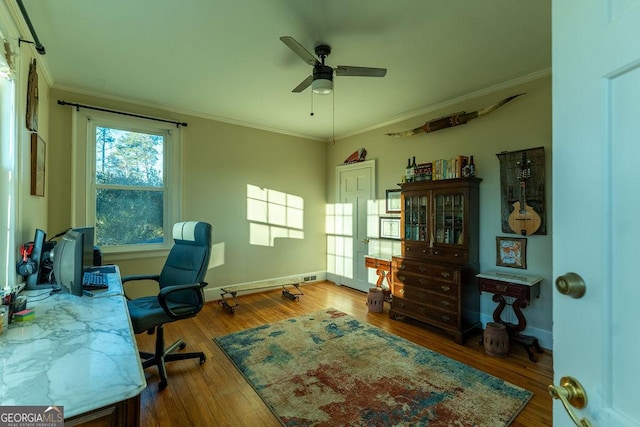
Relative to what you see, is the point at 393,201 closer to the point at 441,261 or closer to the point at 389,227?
the point at 389,227

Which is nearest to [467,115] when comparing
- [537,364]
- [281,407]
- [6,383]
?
[537,364]

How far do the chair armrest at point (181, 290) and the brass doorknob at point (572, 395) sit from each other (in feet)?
6.56

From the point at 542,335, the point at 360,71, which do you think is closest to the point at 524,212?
the point at 542,335

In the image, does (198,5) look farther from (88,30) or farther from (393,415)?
(393,415)

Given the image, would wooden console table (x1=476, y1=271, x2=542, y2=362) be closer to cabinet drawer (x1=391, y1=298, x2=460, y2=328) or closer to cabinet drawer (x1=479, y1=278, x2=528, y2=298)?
cabinet drawer (x1=479, y1=278, x2=528, y2=298)

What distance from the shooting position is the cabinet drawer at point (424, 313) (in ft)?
9.51

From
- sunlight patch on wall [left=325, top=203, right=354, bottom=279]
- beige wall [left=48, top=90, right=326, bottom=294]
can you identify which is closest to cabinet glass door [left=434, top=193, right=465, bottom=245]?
sunlight patch on wall [left=325, top=203, right=354, bottom=279]

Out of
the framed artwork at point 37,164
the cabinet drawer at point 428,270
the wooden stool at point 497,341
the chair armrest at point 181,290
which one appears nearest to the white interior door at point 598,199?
the chair armrest at point 181,290

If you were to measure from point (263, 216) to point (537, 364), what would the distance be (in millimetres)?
3660

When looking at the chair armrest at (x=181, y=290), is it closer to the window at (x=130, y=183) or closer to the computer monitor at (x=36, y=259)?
the computer monitor at (x=36, y=259)

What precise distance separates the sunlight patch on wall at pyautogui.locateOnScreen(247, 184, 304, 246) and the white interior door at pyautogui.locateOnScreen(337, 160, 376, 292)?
872 mm

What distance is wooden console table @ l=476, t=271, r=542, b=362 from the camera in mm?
2574

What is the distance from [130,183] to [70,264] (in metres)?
2.19

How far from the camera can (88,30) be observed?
215 cm
